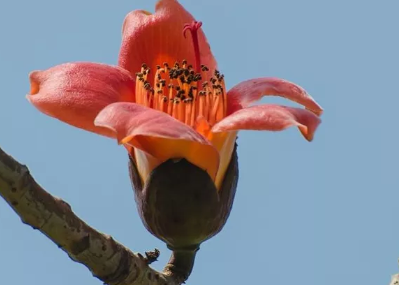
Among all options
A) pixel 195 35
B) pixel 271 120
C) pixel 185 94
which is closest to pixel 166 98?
pixel 185 94

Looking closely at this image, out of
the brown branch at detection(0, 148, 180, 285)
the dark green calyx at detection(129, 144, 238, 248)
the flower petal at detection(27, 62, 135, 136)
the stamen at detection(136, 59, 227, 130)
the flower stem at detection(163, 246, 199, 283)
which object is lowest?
the brown branch at detection(0, 148, 180, 285)

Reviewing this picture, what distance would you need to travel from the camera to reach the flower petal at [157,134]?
1.45 metres

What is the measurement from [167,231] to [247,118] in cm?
28


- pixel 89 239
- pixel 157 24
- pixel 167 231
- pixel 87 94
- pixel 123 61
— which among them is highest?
pixel 157 24

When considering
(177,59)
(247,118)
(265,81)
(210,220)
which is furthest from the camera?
(177,59)

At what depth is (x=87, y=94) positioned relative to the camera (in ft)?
5.68

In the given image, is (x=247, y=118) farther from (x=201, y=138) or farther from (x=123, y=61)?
(x=123, y=61)

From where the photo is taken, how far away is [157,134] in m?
1.43

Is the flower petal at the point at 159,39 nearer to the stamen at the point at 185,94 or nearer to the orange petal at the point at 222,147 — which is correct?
the stamen at the point at 185,94

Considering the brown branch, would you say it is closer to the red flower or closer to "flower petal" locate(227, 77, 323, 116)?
the red flower

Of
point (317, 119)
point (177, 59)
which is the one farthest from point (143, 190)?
point (177, 59)

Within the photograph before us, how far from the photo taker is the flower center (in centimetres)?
184

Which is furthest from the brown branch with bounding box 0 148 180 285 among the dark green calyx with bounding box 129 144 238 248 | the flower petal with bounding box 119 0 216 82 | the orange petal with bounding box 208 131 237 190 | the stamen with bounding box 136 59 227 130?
the flower petal with bounding box 119 0 216 82

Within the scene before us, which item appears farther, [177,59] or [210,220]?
[177,59]
